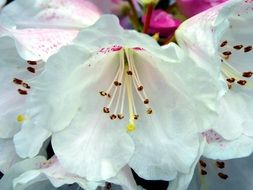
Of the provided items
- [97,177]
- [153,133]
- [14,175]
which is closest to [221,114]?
[153,133]

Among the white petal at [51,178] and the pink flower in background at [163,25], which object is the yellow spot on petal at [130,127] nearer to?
the white petal at [51,178]

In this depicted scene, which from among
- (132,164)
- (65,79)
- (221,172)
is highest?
(65,79)

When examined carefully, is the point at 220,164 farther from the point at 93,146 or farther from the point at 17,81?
the point at 17,81

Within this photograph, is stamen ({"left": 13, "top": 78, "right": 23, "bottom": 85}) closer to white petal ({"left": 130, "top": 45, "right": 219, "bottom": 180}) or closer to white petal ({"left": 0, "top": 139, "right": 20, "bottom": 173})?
white petal ({"left": 0, "top": 139, "right": 20, "bottom": 173})

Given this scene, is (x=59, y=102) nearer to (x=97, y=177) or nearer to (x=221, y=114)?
(x=97, y=177)

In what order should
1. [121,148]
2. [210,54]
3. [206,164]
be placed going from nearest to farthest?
[210,54]
[121,148]
[206,164]

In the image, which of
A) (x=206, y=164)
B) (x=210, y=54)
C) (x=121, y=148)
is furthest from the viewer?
(x=206, y=164)

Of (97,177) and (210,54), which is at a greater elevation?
(210,54)

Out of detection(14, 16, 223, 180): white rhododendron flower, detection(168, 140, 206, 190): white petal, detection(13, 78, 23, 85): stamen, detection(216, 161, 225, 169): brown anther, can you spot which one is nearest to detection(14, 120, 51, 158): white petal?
detection(14, 16, 223, 180): white rhododendron flower

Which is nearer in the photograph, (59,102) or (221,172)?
(59,102)
